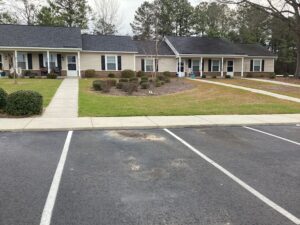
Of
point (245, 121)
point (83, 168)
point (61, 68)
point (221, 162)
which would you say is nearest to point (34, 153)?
point (83, 168)

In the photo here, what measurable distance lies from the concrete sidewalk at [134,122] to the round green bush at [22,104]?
27.8 inches

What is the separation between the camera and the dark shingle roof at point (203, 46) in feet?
124

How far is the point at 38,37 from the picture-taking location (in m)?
31.3

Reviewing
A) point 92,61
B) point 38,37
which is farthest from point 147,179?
point 38,37

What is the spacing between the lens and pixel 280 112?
13.5m

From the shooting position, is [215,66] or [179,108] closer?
[179,108]

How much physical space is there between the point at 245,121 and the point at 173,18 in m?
47.4

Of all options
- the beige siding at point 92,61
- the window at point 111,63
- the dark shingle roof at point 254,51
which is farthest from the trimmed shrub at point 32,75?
the dark shingle roof at point 254,51

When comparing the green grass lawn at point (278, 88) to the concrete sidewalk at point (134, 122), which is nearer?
the concrete sidewalk at point (134, 122)

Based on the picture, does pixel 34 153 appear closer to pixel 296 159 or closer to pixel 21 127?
pixel 21 127

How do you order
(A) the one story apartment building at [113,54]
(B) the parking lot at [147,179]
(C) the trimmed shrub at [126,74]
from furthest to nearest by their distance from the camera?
1. (C) the trimmed shrub at [126,74]
2. (A) the one story apartment building at [113,54]
3. (B) the parking lot at [147,179]

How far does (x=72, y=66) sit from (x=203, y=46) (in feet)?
54.9

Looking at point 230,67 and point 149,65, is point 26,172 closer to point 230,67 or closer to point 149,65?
point 149,65

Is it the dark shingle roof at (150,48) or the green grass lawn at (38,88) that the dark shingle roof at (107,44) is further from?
the green grass lawn at (38,88)
